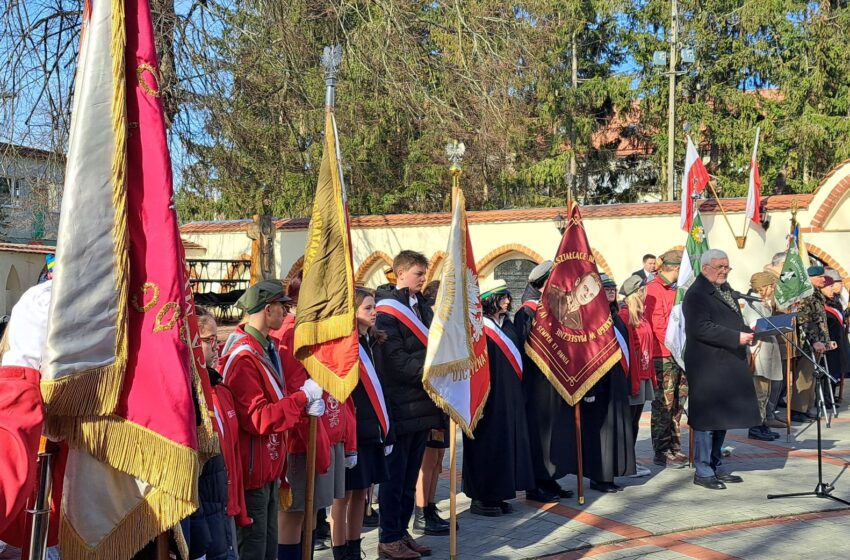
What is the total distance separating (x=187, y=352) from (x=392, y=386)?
3125 millimetres

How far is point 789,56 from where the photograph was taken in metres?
30.4

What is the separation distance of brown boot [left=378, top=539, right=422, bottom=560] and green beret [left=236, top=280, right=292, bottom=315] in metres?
1.98

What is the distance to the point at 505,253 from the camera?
22969 mm

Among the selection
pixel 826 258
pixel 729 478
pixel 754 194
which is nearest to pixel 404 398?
pixel 729 478

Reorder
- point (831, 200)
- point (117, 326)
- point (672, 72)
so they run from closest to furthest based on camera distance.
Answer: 1. point (117, 326)
2. point (831, 200)
3. point (672, 72)

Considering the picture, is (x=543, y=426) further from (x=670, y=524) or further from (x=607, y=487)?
(x=670, y=524)

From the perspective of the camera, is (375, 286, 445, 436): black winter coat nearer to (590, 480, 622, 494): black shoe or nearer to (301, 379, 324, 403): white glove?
(301, 379, 324, 403): white glove

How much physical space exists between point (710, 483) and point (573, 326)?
1823 mm

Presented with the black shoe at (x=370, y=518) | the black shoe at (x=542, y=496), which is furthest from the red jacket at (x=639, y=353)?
the black shoe at (x=370, y=518)

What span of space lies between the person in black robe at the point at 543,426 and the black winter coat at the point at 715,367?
3.69ft

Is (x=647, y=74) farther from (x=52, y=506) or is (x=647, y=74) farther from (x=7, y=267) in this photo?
(x=52, y=506)

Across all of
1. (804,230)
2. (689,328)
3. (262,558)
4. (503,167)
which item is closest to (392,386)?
(262,558)

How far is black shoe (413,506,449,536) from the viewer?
6715 millimetres

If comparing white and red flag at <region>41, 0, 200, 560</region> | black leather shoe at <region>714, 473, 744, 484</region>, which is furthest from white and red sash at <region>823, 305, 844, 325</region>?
white and red flag at <region>41, 0, 200, 560</region>
